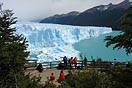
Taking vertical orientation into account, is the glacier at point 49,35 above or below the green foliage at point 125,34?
below

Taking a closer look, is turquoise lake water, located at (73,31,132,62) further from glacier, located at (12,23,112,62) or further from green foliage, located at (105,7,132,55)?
green foliage, located at (105,7,132,55)

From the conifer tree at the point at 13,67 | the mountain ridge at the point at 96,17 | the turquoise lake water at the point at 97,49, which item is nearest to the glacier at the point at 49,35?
the turquoise lake water at the point at 97,49

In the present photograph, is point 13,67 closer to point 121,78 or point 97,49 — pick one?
point 121,78

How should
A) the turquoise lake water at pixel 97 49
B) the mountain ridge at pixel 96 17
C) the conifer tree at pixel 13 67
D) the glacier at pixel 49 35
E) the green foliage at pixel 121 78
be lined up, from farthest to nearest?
the mountain ridge at pixel 96 17
the glacier at pixel 49 35
the turquoise lake water at pixel 97 49
the conifer tree at pixel 13 67
the green foliage at pixel 121 78

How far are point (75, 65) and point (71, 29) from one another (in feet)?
116

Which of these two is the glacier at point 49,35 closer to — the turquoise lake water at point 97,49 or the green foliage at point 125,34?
the turquoise lake water at point 97,49

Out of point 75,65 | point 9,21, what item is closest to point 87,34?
point 75,65

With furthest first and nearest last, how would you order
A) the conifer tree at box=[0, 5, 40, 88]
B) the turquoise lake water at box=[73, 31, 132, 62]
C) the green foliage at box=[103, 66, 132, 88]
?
1. the turquoise lake water at box=[73, 31, 132, 62]
2. the conifer tree at box=[0, 5, 40, 88]
3. the green foliage at box=[103, 66, 132, 88]

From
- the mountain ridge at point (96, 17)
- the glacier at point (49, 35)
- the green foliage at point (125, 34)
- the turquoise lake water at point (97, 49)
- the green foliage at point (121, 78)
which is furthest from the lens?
the mountain ridge at point (96, 17)

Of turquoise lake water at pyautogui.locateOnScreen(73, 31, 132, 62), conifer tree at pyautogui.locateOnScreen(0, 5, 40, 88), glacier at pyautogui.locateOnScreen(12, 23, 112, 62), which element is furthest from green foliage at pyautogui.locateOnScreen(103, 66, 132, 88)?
glacier at pyautogui.locateOnScreen(12, 23, 112, 62)

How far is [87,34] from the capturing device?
6219 cm

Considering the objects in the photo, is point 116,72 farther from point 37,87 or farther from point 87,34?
point 87,34

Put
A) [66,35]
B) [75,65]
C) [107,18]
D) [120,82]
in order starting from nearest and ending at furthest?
[120,82] → [75,65] → [66,35] → [107,18]

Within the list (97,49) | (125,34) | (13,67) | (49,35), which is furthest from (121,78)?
(97,49)
